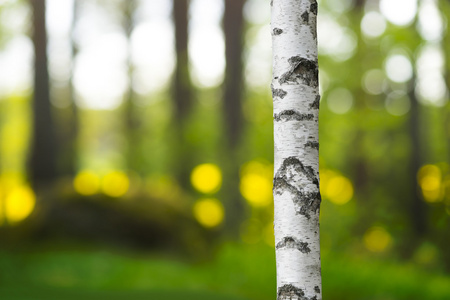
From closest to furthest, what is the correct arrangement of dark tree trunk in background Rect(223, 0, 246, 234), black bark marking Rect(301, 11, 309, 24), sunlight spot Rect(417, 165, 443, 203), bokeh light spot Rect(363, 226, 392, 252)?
black bark marking Rect(301, 11, 309, 24)
sunlight spot Rect(417, 165, 443, 203)
bokeh light spot Rect(363, 226, 392, 252)
dark tree trunk in background Rect(223, 0, 246, 234)

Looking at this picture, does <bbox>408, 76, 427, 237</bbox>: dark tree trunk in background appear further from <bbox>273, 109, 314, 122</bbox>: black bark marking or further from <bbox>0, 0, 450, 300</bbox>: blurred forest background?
<bbox>273, 109, 314, 122</bbox>: black bark marking

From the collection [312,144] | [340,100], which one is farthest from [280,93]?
[340,100]

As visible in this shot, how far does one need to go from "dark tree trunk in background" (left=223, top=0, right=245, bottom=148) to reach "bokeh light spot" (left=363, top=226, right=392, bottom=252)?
3417mm

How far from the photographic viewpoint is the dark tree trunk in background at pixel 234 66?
33.6 feet

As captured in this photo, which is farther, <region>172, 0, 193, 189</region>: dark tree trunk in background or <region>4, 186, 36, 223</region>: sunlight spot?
<region>172, 0, 193, 189</region>: dark tree trunk in background

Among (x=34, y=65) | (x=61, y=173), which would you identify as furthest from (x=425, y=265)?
(x=34, y=65)

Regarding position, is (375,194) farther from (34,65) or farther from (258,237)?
(34,65)

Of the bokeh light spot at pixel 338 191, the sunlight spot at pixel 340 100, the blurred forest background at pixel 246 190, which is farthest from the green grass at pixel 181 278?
the sunlight spot at pixel 340 100

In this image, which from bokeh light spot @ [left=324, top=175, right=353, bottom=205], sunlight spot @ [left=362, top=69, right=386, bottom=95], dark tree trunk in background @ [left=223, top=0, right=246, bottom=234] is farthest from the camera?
dark tree trunk in background @ [left=223, top=0, right=246, bottom=234]

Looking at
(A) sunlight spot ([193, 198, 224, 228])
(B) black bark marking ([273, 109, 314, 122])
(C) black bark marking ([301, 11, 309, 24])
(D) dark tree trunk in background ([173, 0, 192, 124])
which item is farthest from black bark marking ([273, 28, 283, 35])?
(D) dark tree trunk in background ([173, 0, 192, 124])

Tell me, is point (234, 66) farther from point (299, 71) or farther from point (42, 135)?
point (299, 71)

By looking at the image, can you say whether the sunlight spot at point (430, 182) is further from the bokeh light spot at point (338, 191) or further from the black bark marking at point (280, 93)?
the black bark marking at point (280, 93)

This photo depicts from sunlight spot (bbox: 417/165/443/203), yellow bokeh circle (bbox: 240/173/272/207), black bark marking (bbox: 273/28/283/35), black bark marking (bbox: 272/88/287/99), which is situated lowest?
black bark marking (bbox: 272/88/287/99)

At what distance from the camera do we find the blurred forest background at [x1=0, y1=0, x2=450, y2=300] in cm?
654
